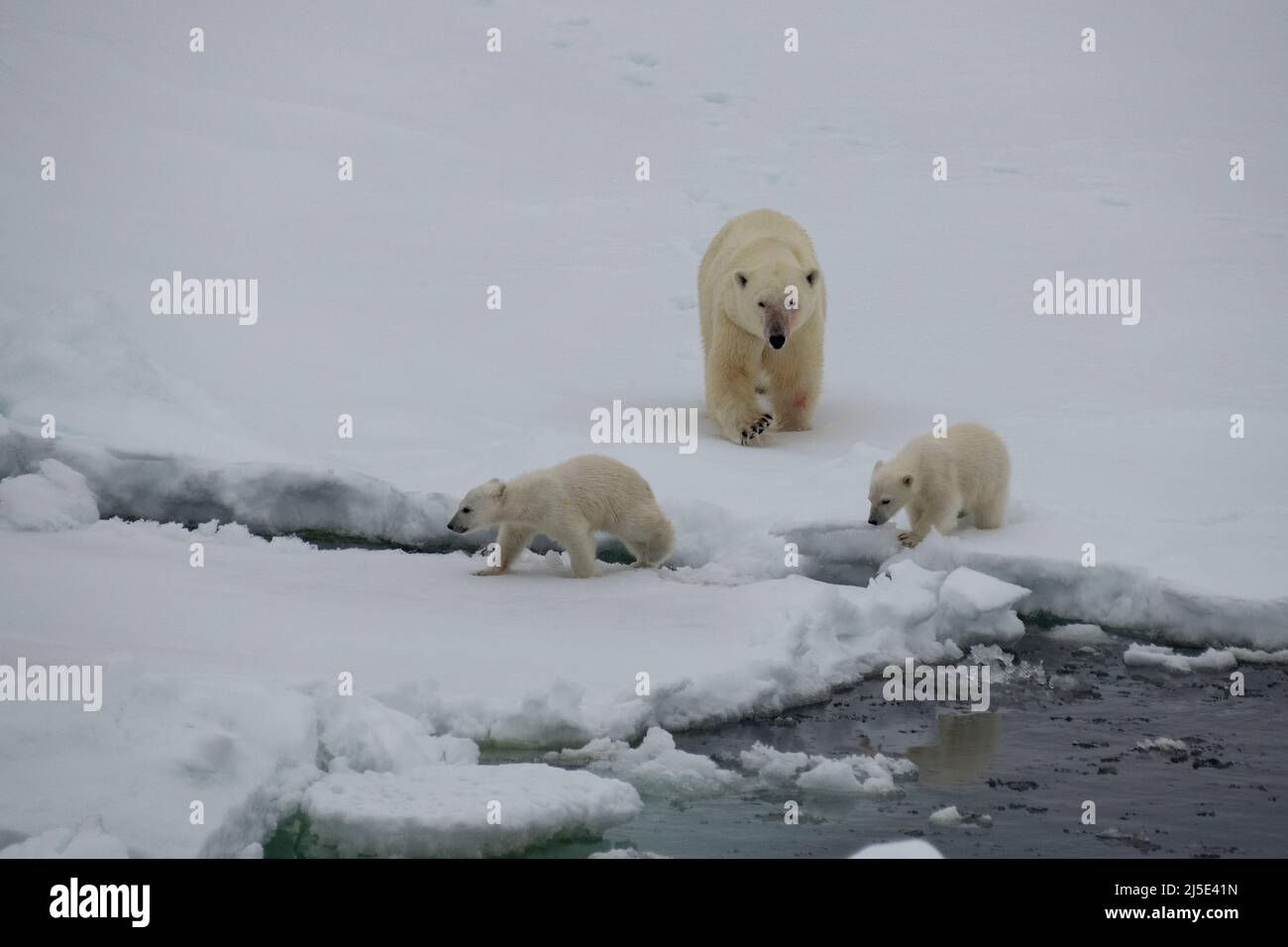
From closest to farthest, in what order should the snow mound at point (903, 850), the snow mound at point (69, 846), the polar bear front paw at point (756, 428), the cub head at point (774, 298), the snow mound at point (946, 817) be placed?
1. the snow mound at point (69, 846)
2. the snow mound at point (903, 850)
3. the snow mound at point (946, 817)
4. the cub head at point (774, 298)
5. the polar bear front paw at point (756, 428)

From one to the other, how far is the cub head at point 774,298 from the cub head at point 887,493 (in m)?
1.54

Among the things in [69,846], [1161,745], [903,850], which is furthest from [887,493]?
[69,846]

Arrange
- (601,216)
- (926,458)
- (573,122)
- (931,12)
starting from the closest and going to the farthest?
(926,458) → (601,216) → (573,122) → (931,12)

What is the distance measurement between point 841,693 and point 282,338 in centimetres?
541

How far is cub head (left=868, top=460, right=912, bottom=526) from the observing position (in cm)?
717

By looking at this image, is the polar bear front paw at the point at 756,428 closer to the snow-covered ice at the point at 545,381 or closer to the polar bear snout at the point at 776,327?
the snow-covered ice at the point at 545,381

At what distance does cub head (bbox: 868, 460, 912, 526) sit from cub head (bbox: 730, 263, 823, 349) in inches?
60.6

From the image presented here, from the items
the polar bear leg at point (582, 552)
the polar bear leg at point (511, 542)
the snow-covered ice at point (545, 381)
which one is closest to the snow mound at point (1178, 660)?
the snow-covered ice at point (545, 381)

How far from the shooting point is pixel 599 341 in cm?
1086

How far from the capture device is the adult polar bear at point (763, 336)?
28.9 ft

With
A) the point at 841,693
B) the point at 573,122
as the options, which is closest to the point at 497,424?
the point at 841,693

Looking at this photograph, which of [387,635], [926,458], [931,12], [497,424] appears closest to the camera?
[387,635]

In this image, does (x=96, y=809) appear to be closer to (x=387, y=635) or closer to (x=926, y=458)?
(x=387, y=635)

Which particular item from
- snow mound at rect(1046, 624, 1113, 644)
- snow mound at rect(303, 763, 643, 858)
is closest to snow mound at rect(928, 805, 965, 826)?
snow mound at rect(303, 763, 643, 858)
